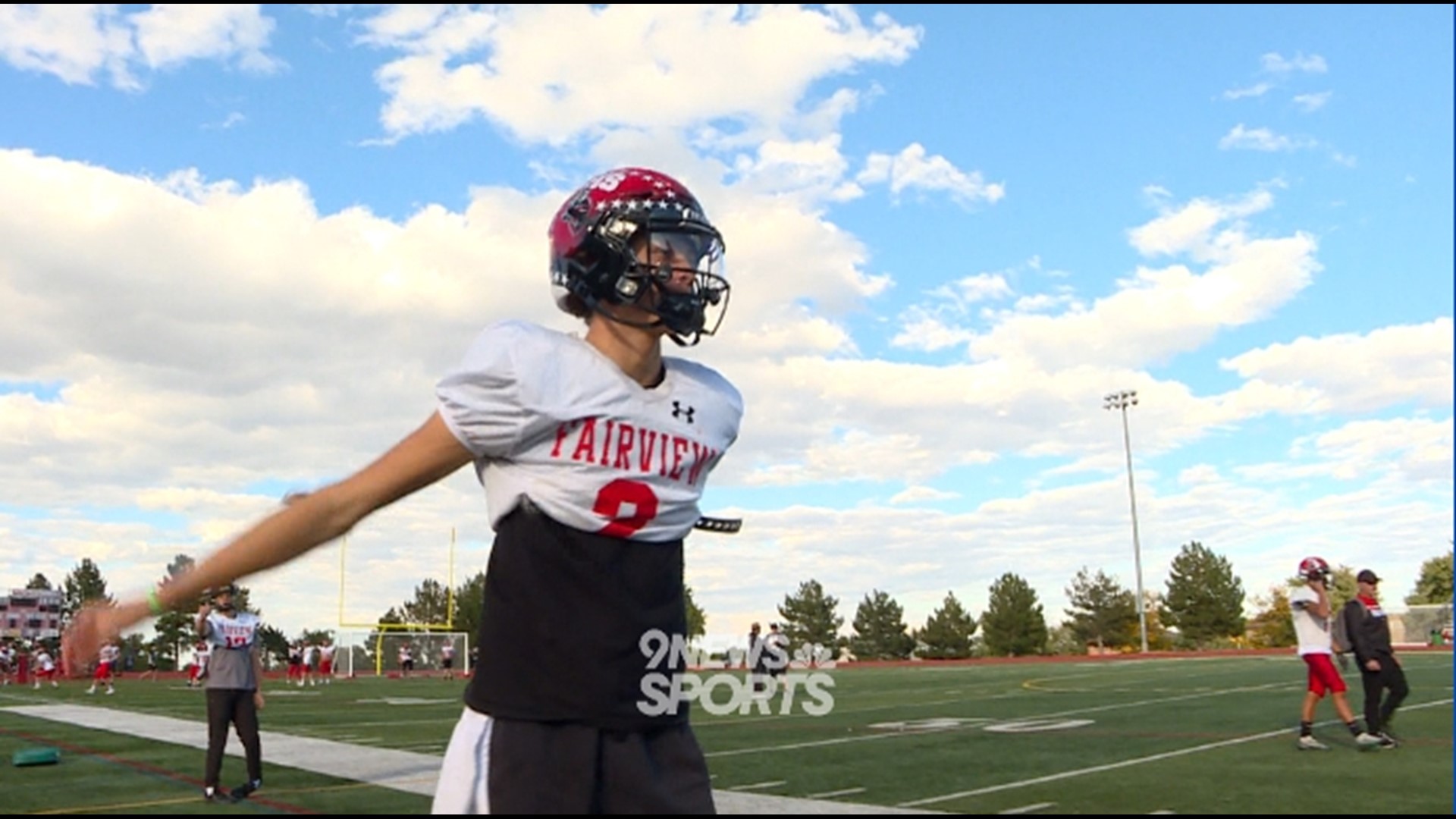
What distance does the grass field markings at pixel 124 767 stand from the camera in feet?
32.7

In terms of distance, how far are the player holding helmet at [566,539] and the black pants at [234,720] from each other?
358 inches

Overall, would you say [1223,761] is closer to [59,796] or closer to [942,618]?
[59,796]

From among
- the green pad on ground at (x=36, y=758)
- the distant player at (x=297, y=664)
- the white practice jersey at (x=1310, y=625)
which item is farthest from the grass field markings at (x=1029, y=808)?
the distant player at (x=297, y=664)

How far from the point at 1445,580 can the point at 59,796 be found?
297ft

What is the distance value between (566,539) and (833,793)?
800 centimetres

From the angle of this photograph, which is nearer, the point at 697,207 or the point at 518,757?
the point at 518,757

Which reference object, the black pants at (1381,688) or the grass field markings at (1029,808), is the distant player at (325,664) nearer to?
the black pants at (1381,688)

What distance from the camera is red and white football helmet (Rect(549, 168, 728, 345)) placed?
8.93ft

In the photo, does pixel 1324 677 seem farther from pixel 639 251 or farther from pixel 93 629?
pixel 93 629

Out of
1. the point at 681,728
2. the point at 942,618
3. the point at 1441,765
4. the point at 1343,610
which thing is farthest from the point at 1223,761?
the point at 942,618

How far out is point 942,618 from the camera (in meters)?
76.1

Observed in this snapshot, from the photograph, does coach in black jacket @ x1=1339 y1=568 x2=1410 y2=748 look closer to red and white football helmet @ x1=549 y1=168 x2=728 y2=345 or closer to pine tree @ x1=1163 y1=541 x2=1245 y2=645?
red and white football helmet @ x1=549 y1=168 x2=728 y2=345

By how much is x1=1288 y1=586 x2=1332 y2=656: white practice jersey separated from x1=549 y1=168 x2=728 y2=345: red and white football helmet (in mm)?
11343

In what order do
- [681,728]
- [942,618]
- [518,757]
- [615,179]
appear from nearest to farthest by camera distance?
[518,757] < [681,728] < [615,179] < [942,618]
